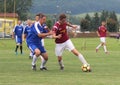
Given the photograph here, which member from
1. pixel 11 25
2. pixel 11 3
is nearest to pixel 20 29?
pixel 11 25

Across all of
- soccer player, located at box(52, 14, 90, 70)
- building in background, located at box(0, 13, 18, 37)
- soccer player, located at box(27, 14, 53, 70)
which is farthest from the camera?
building in background, located at box(0, 13, 18, 37)

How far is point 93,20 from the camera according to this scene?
157375mm

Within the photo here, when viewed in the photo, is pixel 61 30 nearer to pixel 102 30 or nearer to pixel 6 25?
pixel 102 30

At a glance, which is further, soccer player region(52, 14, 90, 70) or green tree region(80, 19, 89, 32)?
green tree region(80, 19, 89, 32)

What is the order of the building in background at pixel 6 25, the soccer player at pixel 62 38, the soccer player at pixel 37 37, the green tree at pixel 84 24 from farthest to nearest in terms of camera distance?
1. the green tree at pixel 84 24
2. the building in background at pixel 6 25
3. the soccer player at pixel 37 37
4. the soccer player at pixel 62 38

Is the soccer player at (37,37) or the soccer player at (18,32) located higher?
the soccer player at (37,37)

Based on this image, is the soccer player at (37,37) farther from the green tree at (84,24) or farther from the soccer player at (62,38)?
the green tree at (84,24)

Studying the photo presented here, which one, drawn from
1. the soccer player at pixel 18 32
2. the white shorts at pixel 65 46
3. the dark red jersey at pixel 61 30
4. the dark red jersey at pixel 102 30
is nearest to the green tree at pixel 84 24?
the dark red jersey at pixel 102 30

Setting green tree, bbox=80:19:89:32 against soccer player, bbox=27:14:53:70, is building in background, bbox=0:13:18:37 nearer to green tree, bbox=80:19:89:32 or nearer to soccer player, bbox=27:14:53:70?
green tree, bbox=80:19:89:32

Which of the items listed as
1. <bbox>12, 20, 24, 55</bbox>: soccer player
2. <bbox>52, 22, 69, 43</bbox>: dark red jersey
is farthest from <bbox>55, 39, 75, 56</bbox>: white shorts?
<bbox>12, 20, 24, 55</bbox>: soccer player

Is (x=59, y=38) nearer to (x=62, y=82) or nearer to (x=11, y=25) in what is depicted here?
(x=62, y=82)

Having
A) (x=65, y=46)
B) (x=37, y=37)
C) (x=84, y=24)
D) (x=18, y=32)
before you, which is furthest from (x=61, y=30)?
(x=84, y=24)

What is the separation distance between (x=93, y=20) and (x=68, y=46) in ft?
457

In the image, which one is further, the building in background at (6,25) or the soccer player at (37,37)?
the building in background at (6,25)
